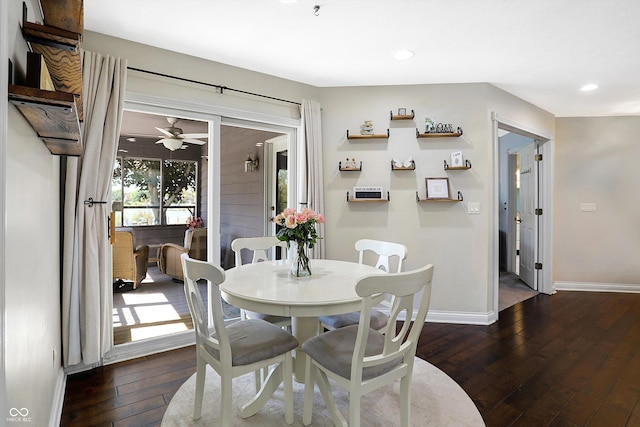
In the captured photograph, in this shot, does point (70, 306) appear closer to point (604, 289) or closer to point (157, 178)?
point (157, 178)

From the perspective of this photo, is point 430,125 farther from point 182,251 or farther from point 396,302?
point 182,251

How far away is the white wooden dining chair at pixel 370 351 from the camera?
1.43m

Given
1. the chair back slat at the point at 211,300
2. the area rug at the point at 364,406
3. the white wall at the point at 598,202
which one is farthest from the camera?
the white wall at the point at 598,202

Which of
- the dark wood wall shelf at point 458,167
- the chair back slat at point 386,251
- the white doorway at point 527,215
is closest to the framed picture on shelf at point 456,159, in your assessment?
the dark wood wall shelf at point 458,167

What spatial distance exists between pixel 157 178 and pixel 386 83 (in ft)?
8.88

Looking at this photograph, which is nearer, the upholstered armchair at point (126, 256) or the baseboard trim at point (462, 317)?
the baseboard trim at point (462, 317)

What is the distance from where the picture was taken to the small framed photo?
11.2ft

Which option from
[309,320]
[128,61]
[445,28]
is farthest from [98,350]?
[445,28]

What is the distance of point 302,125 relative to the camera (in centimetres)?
343

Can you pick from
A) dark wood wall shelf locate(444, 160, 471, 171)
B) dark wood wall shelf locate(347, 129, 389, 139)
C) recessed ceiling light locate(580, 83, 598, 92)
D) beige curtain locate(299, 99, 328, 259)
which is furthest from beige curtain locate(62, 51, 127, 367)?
recessed ceiling light locate(580, 83, 598, 92)

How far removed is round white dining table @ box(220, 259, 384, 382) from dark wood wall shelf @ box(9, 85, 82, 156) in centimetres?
105

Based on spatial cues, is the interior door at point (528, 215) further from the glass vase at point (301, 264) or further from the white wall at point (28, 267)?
the white wall at point (28, 267)

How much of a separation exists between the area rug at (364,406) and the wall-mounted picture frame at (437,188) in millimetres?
1794

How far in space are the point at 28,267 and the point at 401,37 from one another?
8.88 feet
